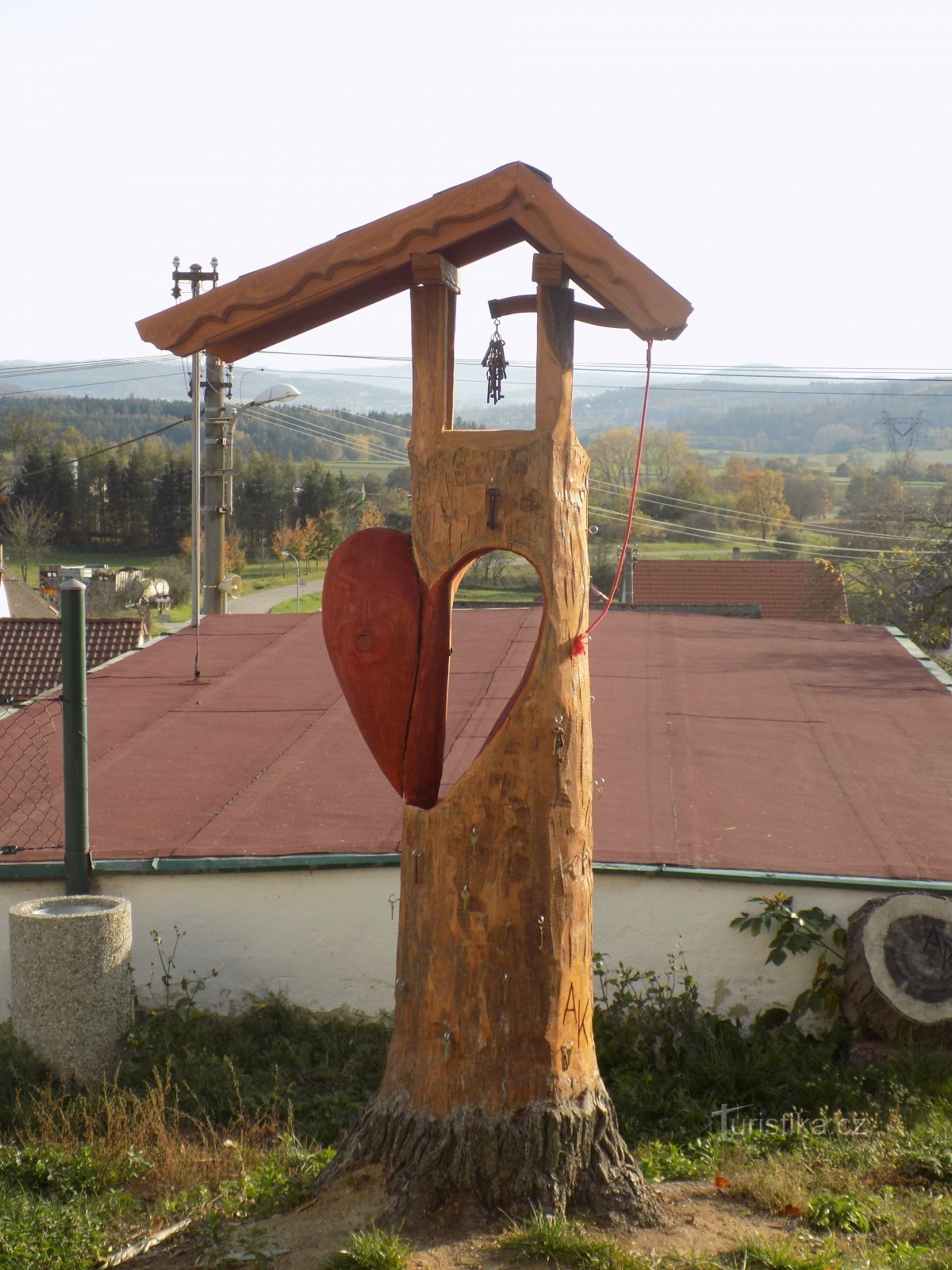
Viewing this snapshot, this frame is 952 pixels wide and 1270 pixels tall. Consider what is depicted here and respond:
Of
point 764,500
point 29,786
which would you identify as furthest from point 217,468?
point 764,500

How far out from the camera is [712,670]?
10602 millimetres

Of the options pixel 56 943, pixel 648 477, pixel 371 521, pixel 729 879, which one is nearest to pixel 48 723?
pixel 56 943

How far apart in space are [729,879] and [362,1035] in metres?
1.82

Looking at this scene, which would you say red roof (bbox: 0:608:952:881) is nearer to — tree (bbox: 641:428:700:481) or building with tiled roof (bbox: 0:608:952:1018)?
building with tiled roof (bbox: 0:608:952:1018)

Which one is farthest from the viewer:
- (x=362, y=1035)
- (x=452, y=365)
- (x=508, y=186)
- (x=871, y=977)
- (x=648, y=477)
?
(x=648, y=477)

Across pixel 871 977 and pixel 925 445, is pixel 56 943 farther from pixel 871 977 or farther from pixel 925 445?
pixel 925 445

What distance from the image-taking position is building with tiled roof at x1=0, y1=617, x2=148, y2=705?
60.6ft

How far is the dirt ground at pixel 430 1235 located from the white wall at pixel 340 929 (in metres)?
1.71

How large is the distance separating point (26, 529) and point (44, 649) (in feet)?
149

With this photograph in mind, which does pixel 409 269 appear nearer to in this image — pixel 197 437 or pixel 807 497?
pixel 197 437

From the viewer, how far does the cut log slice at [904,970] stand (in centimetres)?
532

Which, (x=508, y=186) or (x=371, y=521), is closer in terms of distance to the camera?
(x=508, y=186)

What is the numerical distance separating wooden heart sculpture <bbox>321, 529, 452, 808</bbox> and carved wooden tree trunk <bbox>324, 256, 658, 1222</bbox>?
0.03 m

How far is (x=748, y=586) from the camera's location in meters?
35.0
